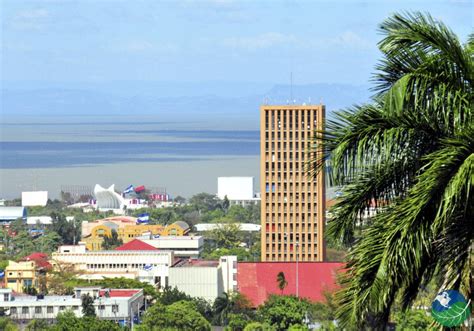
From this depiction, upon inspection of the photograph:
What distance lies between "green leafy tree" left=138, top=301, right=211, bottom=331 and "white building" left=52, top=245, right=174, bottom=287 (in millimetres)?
14168

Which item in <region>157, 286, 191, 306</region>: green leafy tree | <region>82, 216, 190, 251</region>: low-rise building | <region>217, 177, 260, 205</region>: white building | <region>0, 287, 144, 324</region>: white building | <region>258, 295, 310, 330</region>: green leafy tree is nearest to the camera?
<region>258, 295, 310, 330</region>: green leafy tree

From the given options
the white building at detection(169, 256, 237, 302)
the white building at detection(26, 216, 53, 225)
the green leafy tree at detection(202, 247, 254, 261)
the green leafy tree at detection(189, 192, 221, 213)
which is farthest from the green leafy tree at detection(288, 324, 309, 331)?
the green leafy tree at detection(189, 192, 221, 213)

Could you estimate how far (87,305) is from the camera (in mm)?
41688

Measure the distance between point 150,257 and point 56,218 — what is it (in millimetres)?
26923

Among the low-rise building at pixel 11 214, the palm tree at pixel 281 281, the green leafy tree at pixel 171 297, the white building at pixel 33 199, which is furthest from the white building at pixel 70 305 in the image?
the white building at pixel 33 199

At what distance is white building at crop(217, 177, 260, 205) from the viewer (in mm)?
100106

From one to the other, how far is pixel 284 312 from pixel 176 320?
270 centimetres

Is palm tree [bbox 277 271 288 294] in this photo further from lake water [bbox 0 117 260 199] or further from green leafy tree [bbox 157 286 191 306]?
lake water [bbox 0 117 260 199]

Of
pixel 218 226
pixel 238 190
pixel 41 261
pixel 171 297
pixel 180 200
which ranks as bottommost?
pixel 171 297

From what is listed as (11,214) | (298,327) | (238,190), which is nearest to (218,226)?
(11,214)

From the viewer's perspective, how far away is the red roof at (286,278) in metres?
43.4

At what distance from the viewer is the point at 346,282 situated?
6203 mm

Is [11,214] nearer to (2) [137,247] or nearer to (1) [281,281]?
Result: (2) [137,247]

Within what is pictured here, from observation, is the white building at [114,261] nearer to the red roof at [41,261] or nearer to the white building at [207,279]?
the red roof at [41,261]
